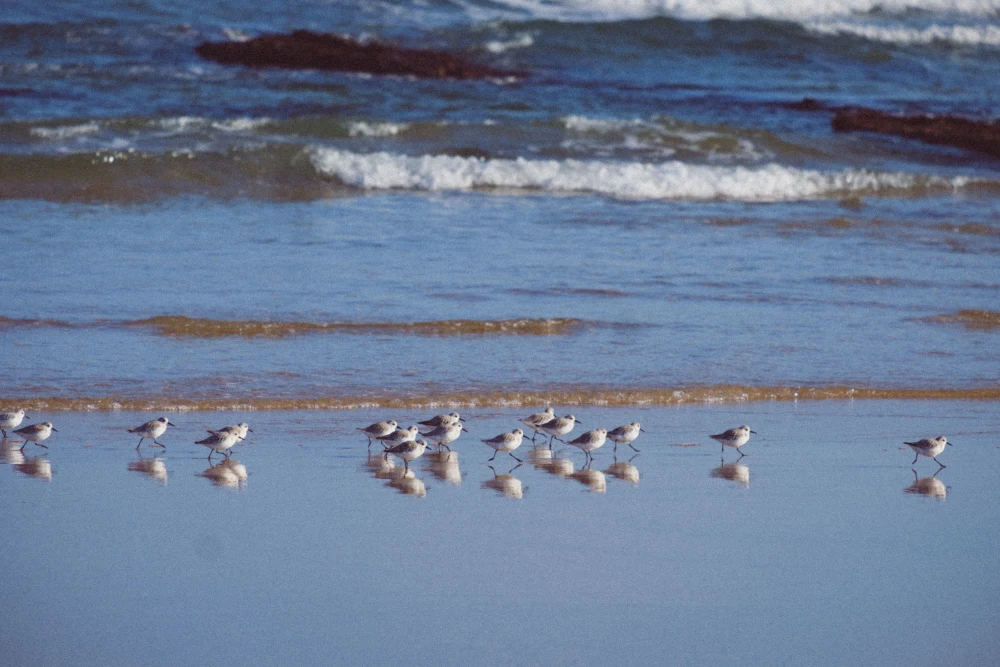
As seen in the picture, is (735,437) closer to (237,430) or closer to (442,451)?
(442,451)

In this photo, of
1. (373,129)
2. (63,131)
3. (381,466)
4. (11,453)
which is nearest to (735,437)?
(381,466)

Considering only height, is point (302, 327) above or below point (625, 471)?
above

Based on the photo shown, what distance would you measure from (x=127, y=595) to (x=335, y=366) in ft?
12.6

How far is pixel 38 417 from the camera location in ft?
25.8

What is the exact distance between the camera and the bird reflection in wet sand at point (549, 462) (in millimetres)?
7258

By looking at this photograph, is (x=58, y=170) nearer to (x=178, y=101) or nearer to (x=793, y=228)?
(x=178, y=101)

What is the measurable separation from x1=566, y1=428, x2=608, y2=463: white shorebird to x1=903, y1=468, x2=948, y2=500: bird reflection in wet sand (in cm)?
165

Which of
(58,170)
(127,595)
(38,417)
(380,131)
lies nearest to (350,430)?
(38,417)

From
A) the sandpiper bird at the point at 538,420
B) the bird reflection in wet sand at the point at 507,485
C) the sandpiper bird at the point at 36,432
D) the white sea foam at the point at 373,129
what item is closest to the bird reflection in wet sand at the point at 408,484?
the bird reflection in wet sand at the point at 507,485

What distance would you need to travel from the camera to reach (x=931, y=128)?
67.5 feet

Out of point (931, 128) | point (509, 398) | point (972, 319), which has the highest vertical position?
point (931, 128)

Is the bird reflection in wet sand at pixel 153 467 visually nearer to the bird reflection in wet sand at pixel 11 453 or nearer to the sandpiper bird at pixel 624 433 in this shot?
the bird reflection in wet sand at pixel 11 453

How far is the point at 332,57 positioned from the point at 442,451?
15.6m

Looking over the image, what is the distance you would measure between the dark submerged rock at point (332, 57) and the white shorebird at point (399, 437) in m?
15.0
